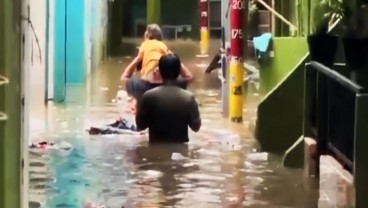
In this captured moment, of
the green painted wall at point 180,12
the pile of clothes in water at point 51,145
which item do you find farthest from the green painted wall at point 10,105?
the green painted wall at point 180,12

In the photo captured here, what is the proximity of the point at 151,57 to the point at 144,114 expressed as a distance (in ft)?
8.84

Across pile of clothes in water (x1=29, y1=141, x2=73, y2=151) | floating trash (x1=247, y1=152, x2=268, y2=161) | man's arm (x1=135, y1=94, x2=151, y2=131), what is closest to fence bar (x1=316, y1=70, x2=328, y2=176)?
floating trash (x1=247, y1=152, x2=268, y2=161)

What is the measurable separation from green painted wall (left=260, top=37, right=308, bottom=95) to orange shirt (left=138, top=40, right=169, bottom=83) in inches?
51.0

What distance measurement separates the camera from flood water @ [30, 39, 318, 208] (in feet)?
21.8

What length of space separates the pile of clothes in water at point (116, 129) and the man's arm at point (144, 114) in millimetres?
911

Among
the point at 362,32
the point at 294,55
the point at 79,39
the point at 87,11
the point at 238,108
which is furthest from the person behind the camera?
the point at 87,11

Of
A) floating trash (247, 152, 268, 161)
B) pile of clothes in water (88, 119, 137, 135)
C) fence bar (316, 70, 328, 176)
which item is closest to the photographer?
fence bar (316, 70, 328, 176)

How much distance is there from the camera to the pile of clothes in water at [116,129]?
1004 cm

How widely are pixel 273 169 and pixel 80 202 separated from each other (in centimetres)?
206

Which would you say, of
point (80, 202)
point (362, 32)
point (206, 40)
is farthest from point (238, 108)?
point (206, 40)

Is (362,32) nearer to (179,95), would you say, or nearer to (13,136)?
(179,95)

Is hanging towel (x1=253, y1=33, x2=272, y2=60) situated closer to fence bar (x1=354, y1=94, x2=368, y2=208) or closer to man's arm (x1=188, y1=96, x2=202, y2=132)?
man's arm (x1=188, y1=96, x2=202, y2=132)

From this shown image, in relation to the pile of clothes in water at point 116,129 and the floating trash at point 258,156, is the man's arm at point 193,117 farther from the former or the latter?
the pile of clothes in water at point 116,129

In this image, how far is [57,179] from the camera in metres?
7.36
